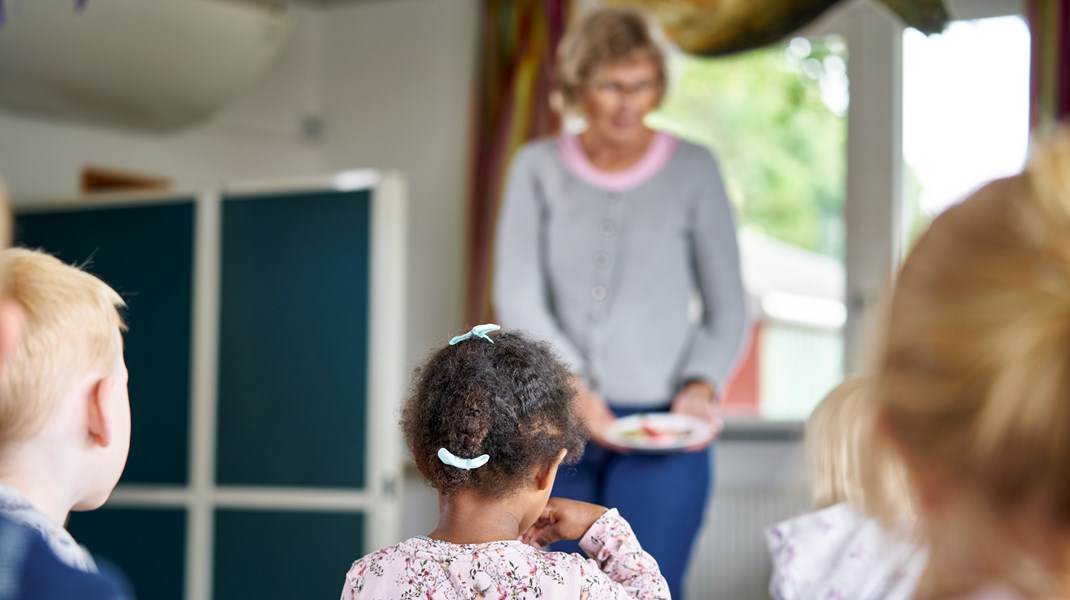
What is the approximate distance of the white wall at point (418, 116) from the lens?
15.0 feet

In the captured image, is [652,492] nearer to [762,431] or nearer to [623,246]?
[623,246]

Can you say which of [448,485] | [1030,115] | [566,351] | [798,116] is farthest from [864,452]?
[798,116]

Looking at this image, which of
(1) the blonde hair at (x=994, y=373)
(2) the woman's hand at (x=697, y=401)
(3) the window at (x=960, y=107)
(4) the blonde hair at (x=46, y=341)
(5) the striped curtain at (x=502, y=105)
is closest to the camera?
(1) the blonde hair at (x=994, y=373)

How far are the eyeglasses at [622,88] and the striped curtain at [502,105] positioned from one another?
57.9 inches

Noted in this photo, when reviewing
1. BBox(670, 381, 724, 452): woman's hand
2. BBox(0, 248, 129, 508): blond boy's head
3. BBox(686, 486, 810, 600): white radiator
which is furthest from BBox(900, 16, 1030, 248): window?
BBox(0, 248, 129, 508): blond boy's head

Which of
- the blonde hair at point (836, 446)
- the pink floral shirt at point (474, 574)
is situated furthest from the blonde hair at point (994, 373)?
the blonde hair at point (836, 446)

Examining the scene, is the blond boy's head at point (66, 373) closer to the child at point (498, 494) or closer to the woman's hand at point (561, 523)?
the child at point (498, 494)

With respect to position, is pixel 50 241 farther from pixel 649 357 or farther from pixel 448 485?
pixel 448 485

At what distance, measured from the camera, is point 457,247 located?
14.9 ft

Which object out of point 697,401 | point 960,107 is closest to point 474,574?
point 697,401

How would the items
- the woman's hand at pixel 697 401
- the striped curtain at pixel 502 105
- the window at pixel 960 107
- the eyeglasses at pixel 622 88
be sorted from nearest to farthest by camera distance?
the woman's hand at pixel 697 401
the eyeglasses at pixel 622 88
the window at pixel 960 107
the striped curtain at pixel 502 105

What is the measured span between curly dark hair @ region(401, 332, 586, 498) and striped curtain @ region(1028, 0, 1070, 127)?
2384 millimetres

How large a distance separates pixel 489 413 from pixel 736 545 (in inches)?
104

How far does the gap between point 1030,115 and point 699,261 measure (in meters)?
1.34
